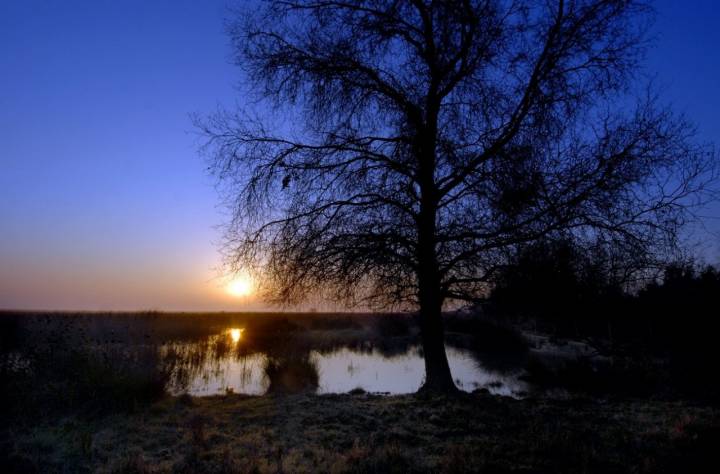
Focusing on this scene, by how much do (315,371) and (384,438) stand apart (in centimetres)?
934

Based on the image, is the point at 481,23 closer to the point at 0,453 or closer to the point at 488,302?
the point at 488,302

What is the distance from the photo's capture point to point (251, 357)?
18.8 metres

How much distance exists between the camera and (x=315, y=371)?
1485cm

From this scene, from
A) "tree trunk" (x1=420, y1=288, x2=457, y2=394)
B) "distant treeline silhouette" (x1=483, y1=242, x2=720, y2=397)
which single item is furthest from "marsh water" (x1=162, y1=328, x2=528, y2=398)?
"tree trunk" (x1=420, y1=288, x2=457, y2=394)

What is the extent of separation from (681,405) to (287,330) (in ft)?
66.4

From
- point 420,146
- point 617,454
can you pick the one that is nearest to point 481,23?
point 420,146

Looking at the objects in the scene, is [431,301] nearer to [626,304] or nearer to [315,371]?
[626,304]

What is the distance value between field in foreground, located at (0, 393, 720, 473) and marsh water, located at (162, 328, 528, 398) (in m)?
3.91

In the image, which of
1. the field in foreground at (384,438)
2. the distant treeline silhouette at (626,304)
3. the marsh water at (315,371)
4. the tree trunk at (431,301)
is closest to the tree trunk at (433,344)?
the tree trunk at (431,301)

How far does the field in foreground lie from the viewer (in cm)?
464

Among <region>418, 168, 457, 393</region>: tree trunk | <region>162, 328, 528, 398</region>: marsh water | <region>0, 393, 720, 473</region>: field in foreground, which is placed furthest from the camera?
<region>162, 328, 528, 398</region>: marsh water

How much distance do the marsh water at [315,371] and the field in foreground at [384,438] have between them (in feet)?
12.8

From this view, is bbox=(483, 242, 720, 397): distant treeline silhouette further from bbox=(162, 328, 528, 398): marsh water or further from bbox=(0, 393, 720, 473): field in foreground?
bbox=(162, 328, 528, 398): marsh water

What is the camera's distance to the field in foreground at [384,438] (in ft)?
15.2
